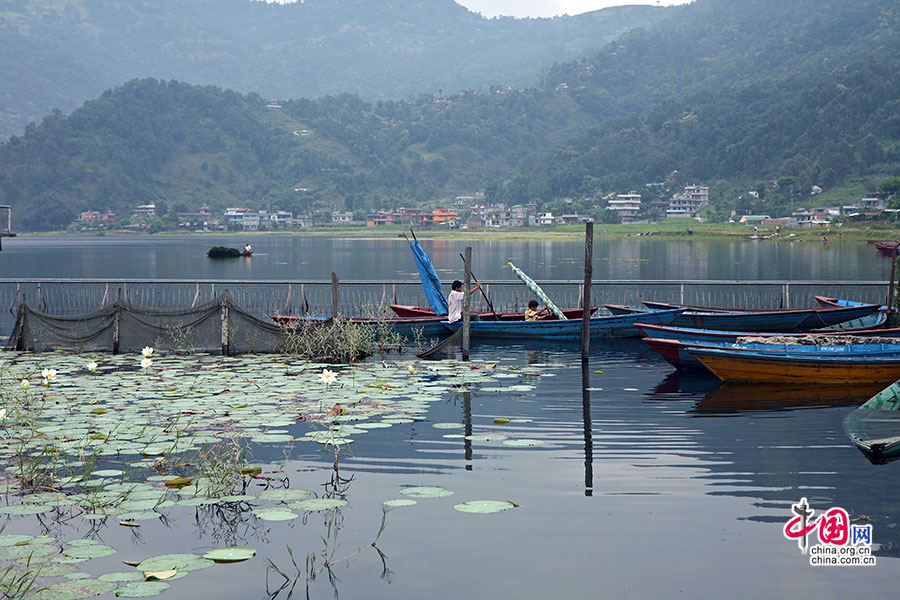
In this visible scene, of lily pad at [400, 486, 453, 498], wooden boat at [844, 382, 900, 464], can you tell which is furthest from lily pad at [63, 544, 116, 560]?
wooden boat at [844, 382, 900, 464]

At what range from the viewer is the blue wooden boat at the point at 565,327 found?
22750mm

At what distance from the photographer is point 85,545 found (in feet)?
25.4

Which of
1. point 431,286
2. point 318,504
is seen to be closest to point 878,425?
point 318,504

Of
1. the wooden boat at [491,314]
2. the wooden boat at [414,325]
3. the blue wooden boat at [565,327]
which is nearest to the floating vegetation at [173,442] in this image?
the wooden boat at [414,325]

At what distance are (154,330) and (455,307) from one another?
23.9 feet

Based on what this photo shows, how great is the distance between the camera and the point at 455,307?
883 inches

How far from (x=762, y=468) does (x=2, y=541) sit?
8.04 meters

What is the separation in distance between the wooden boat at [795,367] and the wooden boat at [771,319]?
667cm

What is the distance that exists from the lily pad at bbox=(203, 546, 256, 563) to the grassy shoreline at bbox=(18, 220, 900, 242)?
10341cm

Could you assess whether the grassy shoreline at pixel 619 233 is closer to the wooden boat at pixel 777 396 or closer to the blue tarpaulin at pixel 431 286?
the blue tarpaulin at pixel 431 286

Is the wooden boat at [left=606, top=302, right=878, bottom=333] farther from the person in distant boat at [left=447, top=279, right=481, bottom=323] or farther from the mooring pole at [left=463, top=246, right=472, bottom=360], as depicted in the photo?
the mooring pole at [left=463, top=246, right=472, bottom=360]

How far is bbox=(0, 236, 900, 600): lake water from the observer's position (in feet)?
23.7

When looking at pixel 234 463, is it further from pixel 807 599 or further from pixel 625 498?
pixel 807 599

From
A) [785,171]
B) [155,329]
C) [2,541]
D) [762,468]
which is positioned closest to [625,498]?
[762,468]
